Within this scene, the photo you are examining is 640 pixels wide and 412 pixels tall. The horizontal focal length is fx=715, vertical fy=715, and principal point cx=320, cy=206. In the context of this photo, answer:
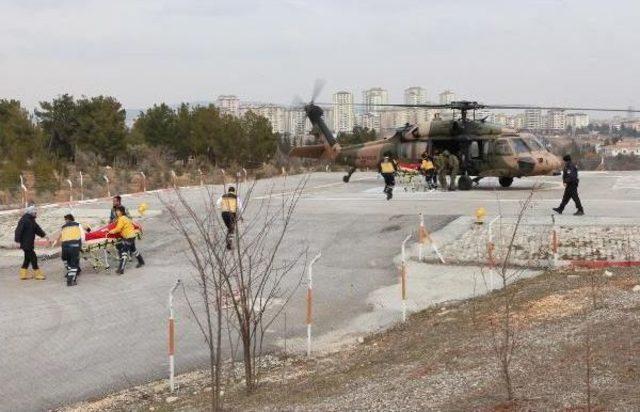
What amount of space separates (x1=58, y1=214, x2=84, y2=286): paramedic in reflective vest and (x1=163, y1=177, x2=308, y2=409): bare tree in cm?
183

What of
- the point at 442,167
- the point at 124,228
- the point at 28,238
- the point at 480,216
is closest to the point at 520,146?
the point at 442,167

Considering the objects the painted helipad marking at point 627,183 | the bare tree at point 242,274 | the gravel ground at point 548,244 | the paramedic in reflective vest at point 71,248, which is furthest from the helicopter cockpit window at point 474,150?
the paramedic in reflective vest at point 71,248

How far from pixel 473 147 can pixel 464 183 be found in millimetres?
1276

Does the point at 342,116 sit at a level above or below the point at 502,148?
above

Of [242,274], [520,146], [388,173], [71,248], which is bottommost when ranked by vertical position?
[71,248]

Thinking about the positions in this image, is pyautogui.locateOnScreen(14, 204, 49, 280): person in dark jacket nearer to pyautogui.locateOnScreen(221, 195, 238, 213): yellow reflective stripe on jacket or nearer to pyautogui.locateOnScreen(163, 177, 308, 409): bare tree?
pyautogui.locateOnScreen(163, 177, 308, 409): bare tree

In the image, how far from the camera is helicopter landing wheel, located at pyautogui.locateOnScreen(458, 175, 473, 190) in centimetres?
2459

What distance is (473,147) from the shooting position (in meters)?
24.4

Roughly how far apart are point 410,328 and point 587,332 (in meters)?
2.80

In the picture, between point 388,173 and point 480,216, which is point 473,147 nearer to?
point 388,173

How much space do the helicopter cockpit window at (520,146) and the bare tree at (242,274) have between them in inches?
304

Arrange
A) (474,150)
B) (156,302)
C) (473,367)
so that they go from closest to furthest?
(473,367), (156,302), (474,150)

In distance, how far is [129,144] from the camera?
1745 inches

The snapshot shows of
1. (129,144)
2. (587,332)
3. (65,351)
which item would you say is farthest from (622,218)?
(129,144)
